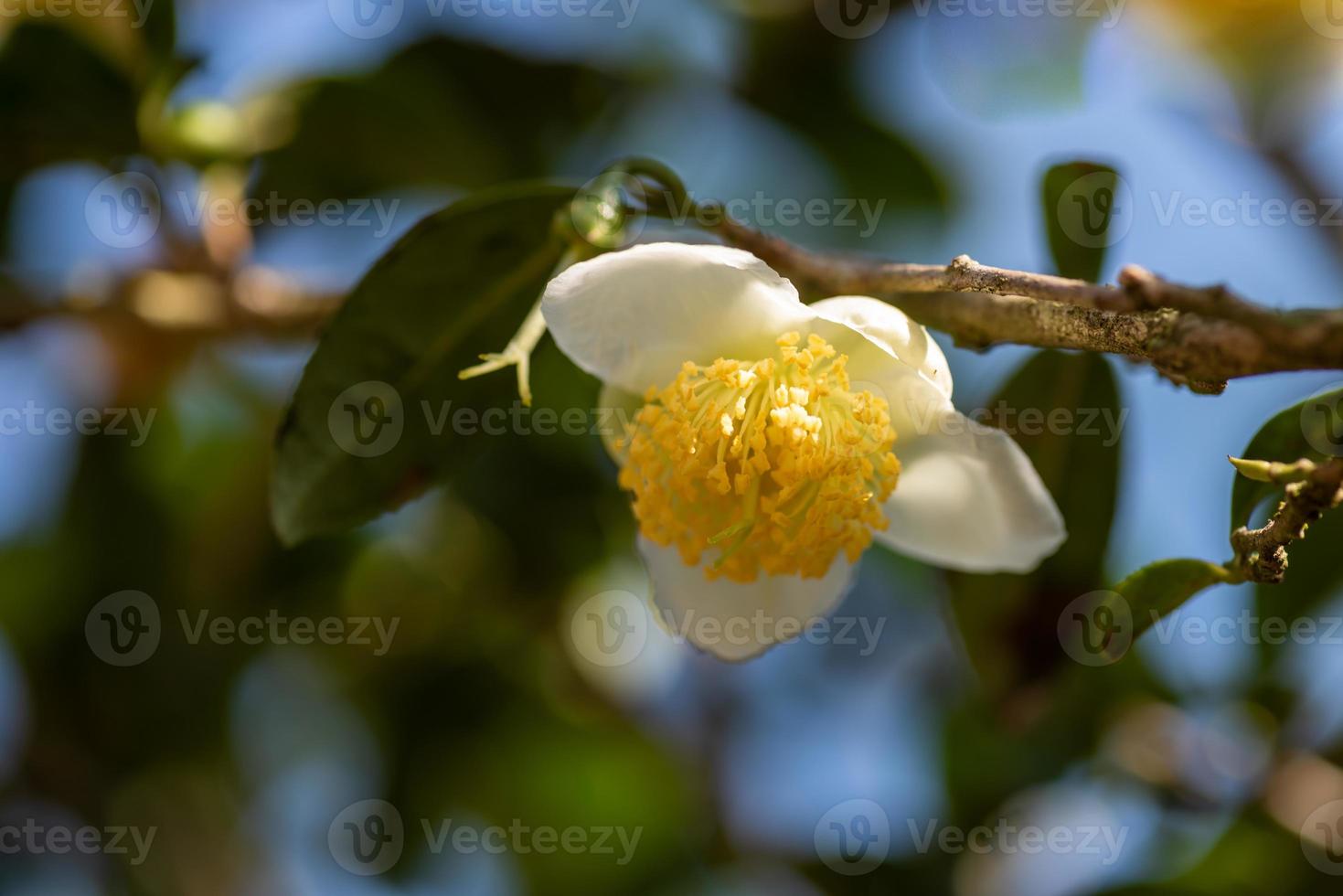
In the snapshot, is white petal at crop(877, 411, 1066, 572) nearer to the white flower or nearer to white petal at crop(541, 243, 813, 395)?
the white flower

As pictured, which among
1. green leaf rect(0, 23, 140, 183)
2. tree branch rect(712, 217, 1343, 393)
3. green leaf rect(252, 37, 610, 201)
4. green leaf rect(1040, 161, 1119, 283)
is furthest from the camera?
green leaf rect(252, 37, 610, 201)

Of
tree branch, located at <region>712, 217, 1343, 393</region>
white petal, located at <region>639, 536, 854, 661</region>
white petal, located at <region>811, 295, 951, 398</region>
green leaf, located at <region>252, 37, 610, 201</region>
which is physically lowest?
white petal, located at <region>639, 536, 854, 661</region>

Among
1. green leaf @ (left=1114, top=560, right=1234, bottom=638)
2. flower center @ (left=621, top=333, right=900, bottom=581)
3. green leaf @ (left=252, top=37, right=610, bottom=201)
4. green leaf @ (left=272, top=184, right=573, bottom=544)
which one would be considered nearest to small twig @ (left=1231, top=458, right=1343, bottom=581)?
green leaf @ (left=1114, top=560, right=1234, bottom=638)

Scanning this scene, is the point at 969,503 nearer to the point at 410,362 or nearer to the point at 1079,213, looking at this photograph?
the point at 1079,213

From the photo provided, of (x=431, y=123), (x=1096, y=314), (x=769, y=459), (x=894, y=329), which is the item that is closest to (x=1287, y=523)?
(x=1096, y=314)

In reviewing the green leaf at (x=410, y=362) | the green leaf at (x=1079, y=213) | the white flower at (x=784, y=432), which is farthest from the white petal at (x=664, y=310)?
the green leaf at (x=1079, y=213)

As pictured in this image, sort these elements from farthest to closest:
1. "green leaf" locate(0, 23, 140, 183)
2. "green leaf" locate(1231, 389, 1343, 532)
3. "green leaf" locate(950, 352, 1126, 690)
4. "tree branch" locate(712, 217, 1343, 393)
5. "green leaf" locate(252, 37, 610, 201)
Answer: "green leaf" locate(252, 37, 610, 201) < "green leaf" locate(0, 23, 140, 183) < "green leaf" locate(950, 352, 1126, 690) < "green leaf" locate(1231, 389, 1343, 532) < "tree branch" locate(712, 217, 1343, 393)
